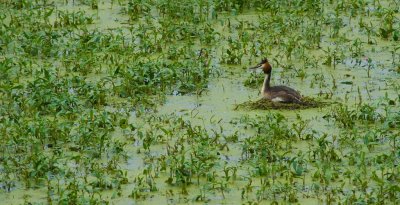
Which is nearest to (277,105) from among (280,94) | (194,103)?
(280,94)

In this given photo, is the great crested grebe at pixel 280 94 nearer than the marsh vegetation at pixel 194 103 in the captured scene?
No

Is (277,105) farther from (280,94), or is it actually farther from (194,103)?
(194,103)

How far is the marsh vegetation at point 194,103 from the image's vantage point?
28.3 feet

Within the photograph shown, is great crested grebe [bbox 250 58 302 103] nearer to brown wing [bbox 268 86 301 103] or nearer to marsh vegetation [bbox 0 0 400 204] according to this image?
brown wing [bbox 268 86 301 103]

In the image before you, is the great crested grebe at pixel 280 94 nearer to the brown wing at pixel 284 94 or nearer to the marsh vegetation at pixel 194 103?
the brown wing at pixel 284 94

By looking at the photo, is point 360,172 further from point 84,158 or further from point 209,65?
point 209,65

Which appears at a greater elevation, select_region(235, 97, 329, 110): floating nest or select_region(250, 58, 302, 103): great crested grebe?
select_region(250, 58, 302, 103): great crested grebe

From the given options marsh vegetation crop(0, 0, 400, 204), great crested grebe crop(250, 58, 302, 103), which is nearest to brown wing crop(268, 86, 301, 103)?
great crested grebe crop(250, 58, 302, 103)

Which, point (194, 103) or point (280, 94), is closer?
point (280, 94)

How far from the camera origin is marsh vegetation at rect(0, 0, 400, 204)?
28.3 feet

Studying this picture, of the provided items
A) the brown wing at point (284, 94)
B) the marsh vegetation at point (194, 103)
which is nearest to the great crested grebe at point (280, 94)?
the brown wing at point (284, 94)

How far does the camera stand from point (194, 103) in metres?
10.7

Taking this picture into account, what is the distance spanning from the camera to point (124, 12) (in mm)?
13719

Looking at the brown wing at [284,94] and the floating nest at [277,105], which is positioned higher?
the brown wing at [284,94]
